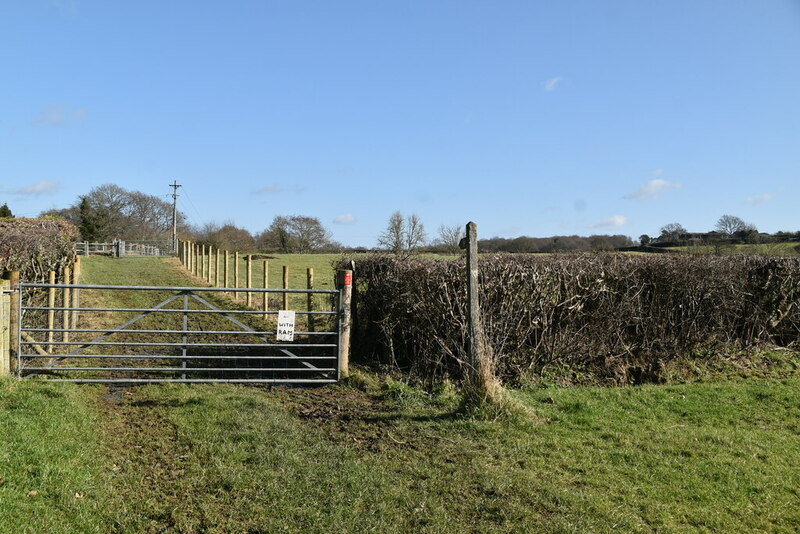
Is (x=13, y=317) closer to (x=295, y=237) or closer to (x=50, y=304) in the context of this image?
(x=50, y=304)

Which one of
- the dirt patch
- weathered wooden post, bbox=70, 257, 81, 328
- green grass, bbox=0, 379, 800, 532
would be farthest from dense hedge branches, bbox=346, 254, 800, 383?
weathered wooden post, bbox=70, 257, 81, 328

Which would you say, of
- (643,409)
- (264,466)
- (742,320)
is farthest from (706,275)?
(264,466)

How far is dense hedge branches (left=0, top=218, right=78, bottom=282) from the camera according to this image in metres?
9.91

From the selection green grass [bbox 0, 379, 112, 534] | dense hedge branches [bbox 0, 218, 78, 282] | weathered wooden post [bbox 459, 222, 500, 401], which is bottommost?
green grass [bbox 0, 379, 112, 534]

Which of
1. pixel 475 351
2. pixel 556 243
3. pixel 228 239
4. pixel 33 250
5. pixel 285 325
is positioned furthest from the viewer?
pixel 228 239

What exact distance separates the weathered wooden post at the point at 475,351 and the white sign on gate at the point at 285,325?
291cm

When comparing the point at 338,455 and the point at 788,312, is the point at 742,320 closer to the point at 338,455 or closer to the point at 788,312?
the point at 788,312

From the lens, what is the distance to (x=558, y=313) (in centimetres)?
1064

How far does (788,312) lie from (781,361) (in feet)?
4.86

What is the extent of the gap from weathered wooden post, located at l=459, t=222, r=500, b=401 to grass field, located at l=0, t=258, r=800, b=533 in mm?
407

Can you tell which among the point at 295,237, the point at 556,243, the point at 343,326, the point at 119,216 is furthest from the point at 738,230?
the point at 119,216

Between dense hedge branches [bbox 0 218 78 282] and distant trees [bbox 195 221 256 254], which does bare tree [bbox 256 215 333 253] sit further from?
dense hedge branches [bbox 0 218 78 282]

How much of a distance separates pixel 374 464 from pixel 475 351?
247cm

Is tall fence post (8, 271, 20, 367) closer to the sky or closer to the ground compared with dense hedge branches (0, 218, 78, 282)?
closer to the ground
